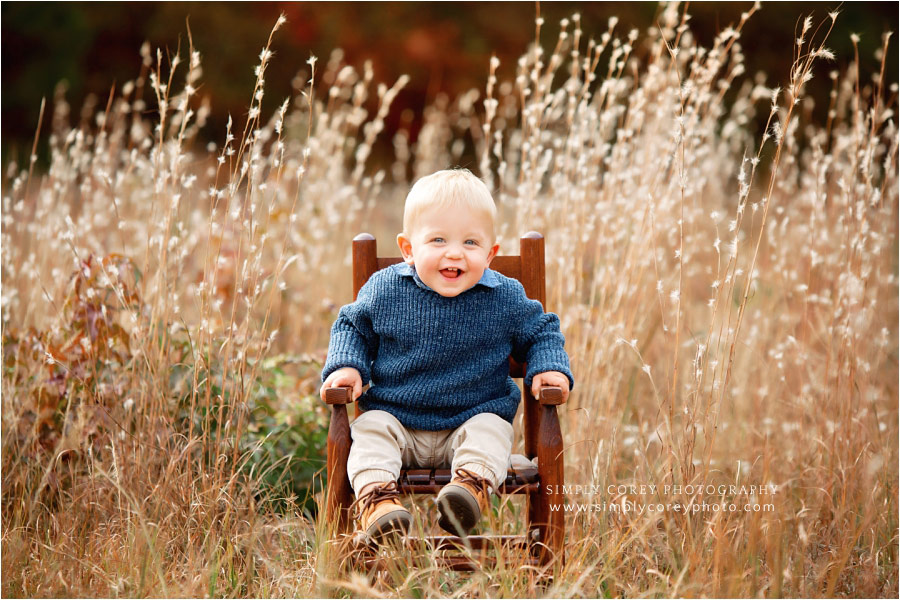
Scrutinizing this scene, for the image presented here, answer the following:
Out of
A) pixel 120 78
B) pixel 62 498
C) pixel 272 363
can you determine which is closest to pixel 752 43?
pixel 120 78

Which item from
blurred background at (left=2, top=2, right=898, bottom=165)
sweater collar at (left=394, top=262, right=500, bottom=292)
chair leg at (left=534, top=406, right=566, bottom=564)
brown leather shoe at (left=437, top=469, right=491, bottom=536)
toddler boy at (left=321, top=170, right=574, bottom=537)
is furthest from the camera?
blurred background at (left=2, top=2, right=898, bottom=165)

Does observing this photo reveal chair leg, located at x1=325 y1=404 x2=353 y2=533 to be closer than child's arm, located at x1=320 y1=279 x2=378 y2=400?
Yes

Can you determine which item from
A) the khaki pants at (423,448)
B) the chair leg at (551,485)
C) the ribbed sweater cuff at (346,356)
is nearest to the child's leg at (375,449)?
the khaki pants at (423,448)

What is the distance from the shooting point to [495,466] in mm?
2104

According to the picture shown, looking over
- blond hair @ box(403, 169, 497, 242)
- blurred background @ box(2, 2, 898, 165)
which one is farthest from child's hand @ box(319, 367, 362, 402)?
blurred background @ box(2, 2, 898, 165)

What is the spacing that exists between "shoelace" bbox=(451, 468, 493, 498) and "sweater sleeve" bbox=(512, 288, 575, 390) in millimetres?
342

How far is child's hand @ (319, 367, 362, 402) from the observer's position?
7.19 ft

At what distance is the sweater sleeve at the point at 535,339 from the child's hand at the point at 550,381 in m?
0.04

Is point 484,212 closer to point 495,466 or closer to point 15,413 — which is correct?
point 495,466

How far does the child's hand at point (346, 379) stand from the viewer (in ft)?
7.19

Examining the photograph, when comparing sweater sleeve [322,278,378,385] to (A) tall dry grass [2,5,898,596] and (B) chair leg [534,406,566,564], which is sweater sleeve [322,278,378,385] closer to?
(A) tall dry grass [2,5,898,596]

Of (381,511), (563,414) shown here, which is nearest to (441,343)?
(381,511)

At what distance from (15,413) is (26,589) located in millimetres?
713

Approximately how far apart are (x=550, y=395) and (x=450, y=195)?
0.58 meters
